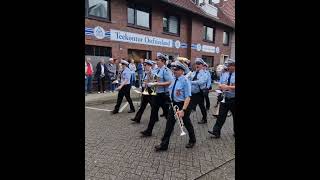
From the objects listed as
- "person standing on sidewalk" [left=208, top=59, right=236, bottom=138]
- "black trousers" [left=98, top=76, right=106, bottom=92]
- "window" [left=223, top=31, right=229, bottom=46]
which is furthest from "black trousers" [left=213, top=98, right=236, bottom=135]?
"window" [left=223, top=31, right=229, bottom=46]

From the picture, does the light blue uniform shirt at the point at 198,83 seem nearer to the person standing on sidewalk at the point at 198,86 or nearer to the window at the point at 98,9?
the person standing on sidewalk at the point at 198,86

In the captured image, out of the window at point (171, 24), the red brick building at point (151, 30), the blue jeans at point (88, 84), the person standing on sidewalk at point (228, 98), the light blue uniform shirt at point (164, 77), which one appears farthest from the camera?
the window at point (171, 24)

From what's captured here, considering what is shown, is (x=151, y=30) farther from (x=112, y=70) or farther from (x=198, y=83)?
(x=198, y=83)

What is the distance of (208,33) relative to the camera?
74.5 ft

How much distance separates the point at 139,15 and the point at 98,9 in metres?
3.16

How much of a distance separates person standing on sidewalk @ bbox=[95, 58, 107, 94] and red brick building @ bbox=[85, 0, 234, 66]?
85cm

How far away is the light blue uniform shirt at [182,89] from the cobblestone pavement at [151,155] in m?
1.02

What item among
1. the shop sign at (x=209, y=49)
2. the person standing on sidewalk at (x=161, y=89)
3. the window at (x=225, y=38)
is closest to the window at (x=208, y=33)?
the shop sign at (x=209, y=49)

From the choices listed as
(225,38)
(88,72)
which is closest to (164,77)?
(88,72)

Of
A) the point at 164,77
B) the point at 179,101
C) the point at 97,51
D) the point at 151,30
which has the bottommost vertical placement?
the point at 179,101

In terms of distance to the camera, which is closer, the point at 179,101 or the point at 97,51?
the point at 179,101

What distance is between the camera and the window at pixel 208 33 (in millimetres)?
22087
